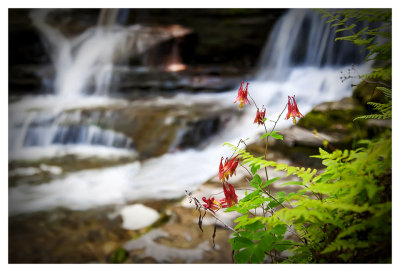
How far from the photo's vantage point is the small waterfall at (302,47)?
2.05m

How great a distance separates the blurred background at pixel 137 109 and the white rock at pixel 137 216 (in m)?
0.01

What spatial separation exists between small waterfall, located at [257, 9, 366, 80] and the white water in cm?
7

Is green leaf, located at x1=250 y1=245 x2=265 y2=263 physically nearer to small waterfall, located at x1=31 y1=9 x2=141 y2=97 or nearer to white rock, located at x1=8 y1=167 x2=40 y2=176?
white rock, located at x1=8 y1=167 x2=40 y2=176

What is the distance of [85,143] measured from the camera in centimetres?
369

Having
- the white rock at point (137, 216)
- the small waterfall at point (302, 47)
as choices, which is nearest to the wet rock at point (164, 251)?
the white rock at point (137, 216)

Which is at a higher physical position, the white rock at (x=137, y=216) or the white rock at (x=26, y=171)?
the white rock at (x=137, y=216)

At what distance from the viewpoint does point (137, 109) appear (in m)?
4.06

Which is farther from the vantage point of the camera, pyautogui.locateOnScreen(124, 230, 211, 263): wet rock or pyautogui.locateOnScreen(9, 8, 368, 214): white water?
pyautogui.locateOnScreen(9, 8, 368, 214): white water

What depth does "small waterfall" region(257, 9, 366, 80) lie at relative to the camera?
6.72 feet

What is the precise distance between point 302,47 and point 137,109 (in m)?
2.20

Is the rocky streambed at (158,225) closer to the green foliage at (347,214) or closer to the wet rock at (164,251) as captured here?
the wet rock at (164,251)

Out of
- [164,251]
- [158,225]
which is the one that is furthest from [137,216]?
[164,251]

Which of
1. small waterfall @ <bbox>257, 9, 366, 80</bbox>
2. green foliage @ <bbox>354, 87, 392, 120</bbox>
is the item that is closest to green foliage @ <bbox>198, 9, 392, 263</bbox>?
green foliage @ <bbox>354, 87, 392, 120</bbox>
